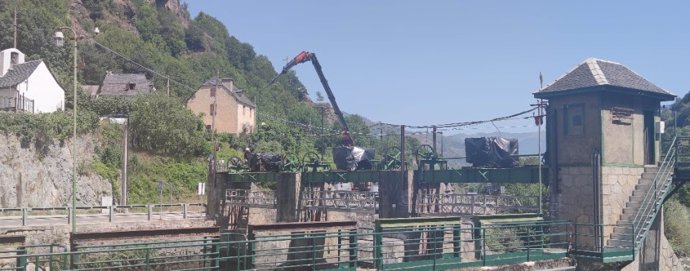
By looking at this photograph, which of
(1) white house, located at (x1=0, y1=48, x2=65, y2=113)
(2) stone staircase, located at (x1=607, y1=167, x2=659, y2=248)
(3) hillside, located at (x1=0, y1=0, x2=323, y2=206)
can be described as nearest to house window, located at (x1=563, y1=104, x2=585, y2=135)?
(2) stone staircase, located at (x1=607, y1=167, x2=659, y2=248)

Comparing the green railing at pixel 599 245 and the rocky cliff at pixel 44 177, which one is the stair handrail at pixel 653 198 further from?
the rocky cliff at pixel 44 177

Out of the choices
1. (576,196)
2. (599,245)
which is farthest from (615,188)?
(599,245)

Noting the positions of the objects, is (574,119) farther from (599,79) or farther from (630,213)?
(630,213)

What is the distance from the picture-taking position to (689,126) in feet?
226

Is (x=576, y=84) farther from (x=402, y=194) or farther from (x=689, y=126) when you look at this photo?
(x=689, y=126)

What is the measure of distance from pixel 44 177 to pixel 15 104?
24.3ft

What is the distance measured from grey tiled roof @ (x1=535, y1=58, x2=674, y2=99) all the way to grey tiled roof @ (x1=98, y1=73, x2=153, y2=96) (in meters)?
47.8

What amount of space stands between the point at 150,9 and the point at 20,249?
93338mm

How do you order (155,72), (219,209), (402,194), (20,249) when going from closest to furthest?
(20,249) < (402,194) < (219,209) < (155,72)

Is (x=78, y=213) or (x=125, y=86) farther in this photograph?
(x=125, y=86)

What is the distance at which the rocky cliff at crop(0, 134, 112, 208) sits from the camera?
35750 millimetres

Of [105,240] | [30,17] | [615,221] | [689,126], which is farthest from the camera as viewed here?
[689,126]

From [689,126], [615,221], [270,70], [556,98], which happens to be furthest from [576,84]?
[270,70]

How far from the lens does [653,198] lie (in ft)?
59.4
